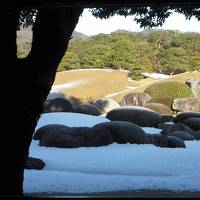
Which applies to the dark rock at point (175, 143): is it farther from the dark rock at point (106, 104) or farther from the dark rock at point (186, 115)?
the dark rock at point (106, 104)

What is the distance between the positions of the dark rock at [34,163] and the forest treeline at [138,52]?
0.78 metres

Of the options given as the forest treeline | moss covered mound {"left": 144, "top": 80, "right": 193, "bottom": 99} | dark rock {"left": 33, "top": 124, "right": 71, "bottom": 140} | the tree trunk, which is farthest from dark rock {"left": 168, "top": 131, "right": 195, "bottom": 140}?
the tree trunk

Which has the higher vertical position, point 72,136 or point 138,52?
point 138,52

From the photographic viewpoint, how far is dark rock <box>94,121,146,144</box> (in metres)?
3.73

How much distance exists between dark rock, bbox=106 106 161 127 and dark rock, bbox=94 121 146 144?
93 millimetres

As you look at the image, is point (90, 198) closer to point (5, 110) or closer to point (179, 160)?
point (5, 110)

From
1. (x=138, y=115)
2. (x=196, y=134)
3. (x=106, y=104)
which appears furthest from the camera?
(x=196, y=134)

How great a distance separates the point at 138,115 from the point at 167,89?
1.01 m

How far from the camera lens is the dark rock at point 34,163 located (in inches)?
118

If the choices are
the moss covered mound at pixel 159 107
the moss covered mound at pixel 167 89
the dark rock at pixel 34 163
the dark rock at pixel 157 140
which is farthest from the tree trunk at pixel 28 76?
the dark rock at pixel 157 140

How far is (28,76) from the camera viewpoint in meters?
2.37

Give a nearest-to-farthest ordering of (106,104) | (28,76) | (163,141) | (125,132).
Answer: (28,76)
(106,104)
(163,141)
(125,132)

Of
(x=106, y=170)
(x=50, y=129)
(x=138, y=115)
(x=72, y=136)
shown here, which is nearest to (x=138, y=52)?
(x=138, y=115)

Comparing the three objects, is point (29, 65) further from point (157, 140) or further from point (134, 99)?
point (157, 140)
